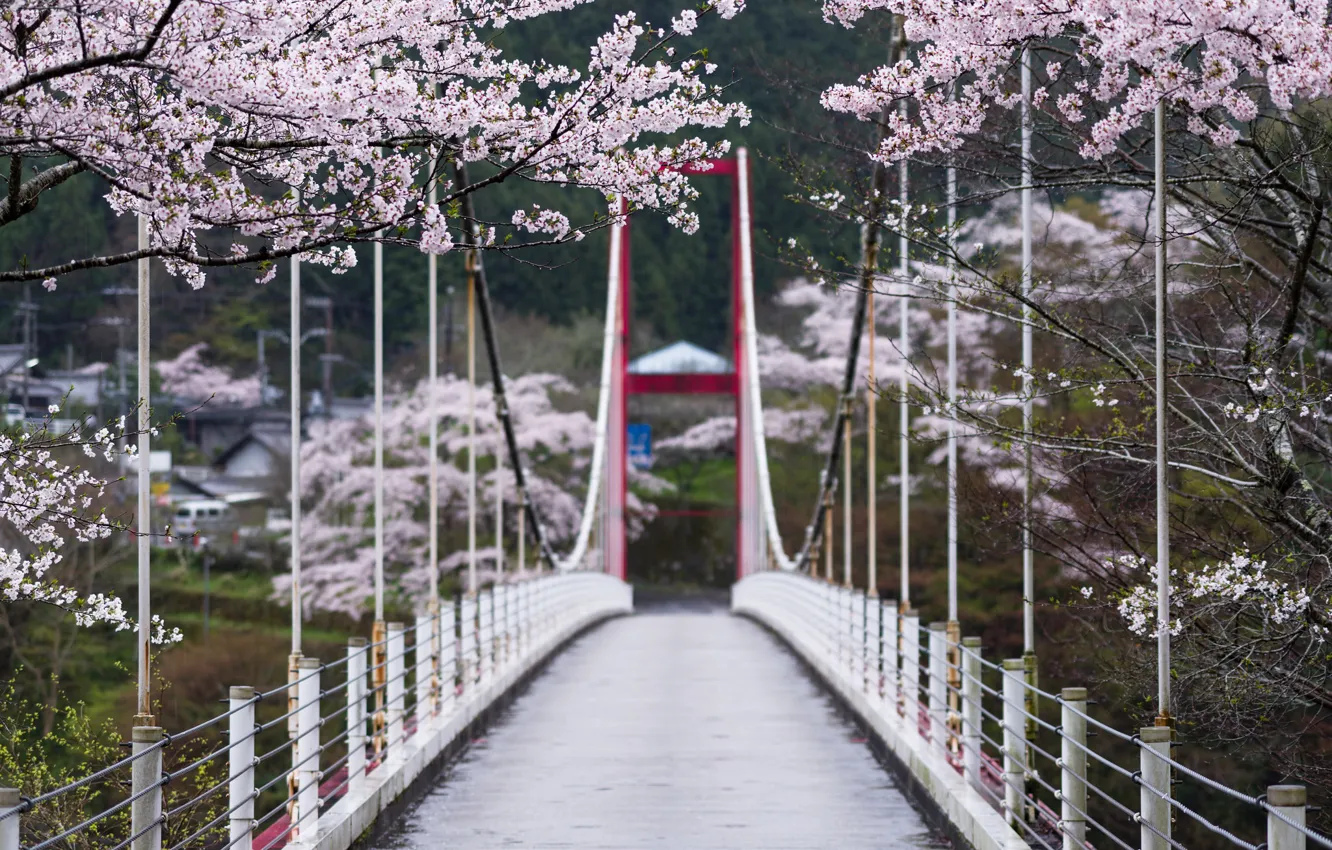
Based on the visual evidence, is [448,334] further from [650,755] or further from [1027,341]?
[1027,341]

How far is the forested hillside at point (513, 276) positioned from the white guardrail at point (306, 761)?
13427mm

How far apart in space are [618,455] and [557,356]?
7.23m

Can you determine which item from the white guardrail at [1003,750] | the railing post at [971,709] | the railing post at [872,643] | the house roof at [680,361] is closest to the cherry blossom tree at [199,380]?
the house roof at [680,361]

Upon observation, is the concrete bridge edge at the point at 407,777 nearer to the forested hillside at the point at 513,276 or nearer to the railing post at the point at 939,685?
the railing post at the point at 939,685

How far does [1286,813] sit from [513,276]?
4819 cm

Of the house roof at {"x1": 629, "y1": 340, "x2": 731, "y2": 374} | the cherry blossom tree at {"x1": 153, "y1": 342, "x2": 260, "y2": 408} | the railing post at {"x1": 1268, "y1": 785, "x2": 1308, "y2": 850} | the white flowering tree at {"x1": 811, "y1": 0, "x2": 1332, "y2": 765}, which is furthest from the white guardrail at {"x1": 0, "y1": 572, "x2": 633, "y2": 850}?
the house roof at {"x1": 629, "y1": 340, "x2": 731, "y2": 374}

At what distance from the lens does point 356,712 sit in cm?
841

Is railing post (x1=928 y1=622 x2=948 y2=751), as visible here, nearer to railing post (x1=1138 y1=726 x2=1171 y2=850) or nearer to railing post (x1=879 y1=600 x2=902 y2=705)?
railing post (x1=879 y1=600 x2=902 y2=705)

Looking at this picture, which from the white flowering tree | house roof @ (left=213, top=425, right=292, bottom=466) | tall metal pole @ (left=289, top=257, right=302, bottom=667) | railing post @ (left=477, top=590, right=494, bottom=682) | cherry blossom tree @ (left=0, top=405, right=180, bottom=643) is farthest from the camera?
house roof @ (left=213, top=425, right=292, bottom=466)

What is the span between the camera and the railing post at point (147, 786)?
5.12 metres

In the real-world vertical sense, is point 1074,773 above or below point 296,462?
below

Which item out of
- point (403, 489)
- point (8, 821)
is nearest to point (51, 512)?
point (8, 821)

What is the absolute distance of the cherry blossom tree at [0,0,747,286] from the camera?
4.73 meters

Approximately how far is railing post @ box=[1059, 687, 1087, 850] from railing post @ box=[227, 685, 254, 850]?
2.90 m
